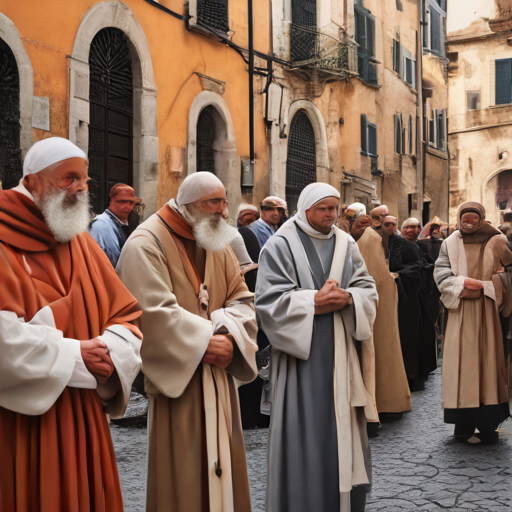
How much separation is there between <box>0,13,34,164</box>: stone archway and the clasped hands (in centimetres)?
546

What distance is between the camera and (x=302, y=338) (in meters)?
4.09

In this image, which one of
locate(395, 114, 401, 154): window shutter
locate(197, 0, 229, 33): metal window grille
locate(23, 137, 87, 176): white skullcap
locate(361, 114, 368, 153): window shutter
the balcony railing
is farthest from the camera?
locate(395, 114, 401, 154): window shutter

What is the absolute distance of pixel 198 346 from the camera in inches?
138

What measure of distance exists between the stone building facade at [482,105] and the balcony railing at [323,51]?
1372 cm

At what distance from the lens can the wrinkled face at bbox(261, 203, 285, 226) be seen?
321 inches

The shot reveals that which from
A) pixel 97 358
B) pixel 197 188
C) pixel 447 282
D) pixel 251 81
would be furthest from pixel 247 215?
pixel 251 81

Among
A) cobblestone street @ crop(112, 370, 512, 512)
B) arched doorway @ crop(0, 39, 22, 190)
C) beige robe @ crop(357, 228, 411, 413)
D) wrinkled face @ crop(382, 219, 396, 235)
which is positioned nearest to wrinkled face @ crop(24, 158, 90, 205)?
cobblestone street @ crop(112, 370, 512, 512)

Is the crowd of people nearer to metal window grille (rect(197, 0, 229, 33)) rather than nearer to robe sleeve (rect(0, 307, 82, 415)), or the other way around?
robe sleeve (rect(0, 307, 82, 415))

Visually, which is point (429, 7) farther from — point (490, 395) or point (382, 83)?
point (490, 395)

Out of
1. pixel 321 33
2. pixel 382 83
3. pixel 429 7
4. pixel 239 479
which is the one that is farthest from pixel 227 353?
pixel 429 7

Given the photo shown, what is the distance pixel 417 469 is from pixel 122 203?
3358 mm

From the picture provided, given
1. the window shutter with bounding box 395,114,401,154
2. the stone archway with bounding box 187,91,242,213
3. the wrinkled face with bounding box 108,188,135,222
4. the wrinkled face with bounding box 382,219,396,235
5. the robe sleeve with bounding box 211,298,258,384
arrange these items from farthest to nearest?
the window shutter with bounding box 395,114,401,154 → the stone archway with bounding box 187,91,242,213 → the wrinkled face with bounding box 382,219,396,235 → the wrinkled face with bounding box 108,188,135,222 → the robe sleeve with bounding box 211,298,258,384

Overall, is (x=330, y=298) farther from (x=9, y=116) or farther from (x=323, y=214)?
(x=9, y=116)

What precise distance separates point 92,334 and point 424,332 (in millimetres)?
6741
